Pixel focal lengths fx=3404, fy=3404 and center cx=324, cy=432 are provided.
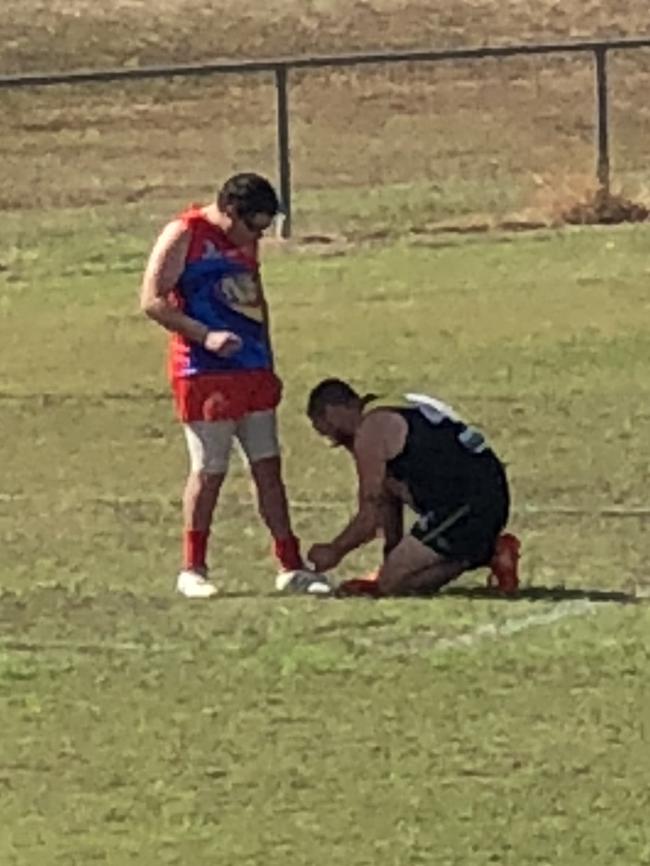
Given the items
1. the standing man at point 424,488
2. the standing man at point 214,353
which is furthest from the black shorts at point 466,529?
the standing man at point 214,353

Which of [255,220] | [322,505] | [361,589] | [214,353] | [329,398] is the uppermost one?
[255,220]

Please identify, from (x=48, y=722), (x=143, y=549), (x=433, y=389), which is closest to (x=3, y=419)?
(x=433, y=389)

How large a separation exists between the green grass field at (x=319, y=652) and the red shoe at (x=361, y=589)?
7.9 inches

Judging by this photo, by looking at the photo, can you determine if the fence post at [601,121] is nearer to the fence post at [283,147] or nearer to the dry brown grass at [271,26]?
the fence post at [283,147]

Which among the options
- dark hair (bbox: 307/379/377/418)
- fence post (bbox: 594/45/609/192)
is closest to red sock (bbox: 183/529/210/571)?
dark hair (bbox: 307/379/377/418)

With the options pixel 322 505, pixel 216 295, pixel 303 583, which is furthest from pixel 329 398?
pixel 322 505

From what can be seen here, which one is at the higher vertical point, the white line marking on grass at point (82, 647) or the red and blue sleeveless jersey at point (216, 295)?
the red and blue sleeveless jersey at point (216, 295)

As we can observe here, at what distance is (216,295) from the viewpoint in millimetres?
12930

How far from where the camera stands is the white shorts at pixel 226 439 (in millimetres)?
12953

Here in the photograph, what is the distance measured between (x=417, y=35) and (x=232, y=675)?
3542cm

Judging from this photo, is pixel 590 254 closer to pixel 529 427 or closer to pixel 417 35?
pixel 529 427

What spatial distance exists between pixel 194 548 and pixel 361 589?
685 mm

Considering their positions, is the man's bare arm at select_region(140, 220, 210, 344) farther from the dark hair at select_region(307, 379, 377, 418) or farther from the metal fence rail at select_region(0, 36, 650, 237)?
the metal fence rail at select_region(0, 36, 650, 237)

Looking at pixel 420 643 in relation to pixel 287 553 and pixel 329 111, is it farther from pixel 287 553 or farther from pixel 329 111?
pixel 329 111
